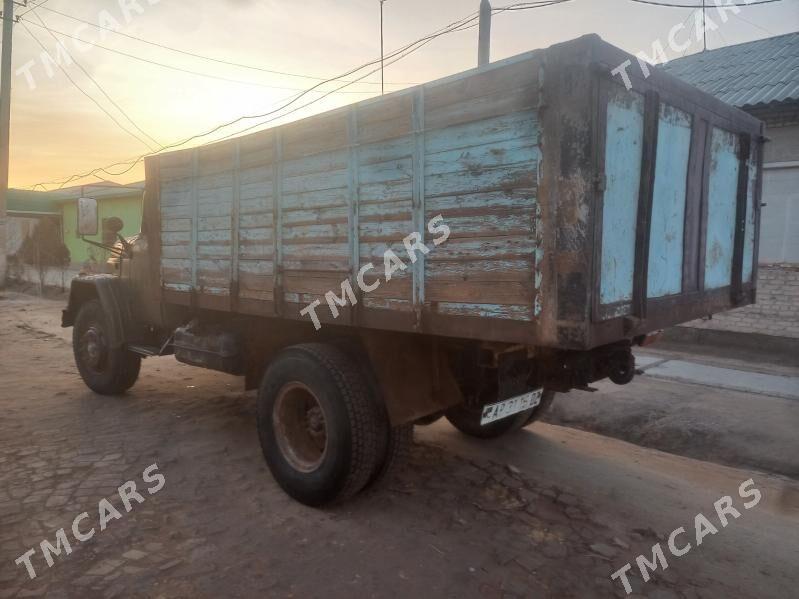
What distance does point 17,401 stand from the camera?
17.4ft

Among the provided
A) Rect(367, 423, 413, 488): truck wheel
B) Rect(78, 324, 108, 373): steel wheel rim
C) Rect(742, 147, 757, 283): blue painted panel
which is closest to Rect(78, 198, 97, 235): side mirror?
Rect(78, 324, 108, 373): steel wheel rim

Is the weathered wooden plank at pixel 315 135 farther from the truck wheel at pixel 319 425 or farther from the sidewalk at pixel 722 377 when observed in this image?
the sidewalk at pixel 722 377

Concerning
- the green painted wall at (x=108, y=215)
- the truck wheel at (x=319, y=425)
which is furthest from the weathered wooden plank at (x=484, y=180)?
the green painted wall at (x=108, y=215)

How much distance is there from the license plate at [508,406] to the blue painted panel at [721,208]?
1.22 metres

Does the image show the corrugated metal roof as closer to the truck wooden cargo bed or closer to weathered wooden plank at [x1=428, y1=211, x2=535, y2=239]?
the truck wooden cargo bed

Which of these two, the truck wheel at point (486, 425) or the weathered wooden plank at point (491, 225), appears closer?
the weathered wooden plank at point (491, 225)

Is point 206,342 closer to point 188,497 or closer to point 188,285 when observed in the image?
point 188,285

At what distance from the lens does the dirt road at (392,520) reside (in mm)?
2553

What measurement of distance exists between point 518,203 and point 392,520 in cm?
191

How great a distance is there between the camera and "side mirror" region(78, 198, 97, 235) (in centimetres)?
479

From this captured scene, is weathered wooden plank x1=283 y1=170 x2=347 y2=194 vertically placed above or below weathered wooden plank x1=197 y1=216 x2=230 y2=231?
above

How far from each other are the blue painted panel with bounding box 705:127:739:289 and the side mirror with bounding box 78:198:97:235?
4789 millimetres

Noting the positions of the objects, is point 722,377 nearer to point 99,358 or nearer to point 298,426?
point 298,426

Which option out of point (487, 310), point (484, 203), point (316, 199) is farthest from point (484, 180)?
point (316, 199)
